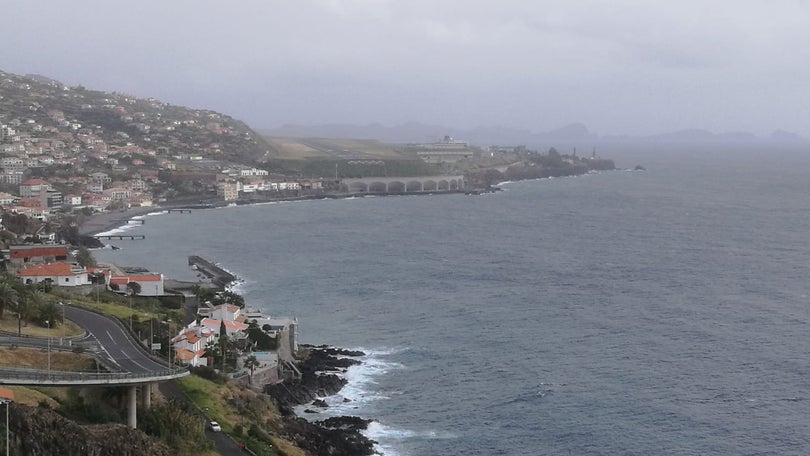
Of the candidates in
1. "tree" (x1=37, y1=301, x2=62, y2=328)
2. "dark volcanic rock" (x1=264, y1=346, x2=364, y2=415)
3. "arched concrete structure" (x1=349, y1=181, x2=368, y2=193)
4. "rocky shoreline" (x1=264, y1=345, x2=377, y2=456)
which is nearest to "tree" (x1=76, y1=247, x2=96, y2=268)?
"rocky shoreline" (x1=264, y1=345, x2=377, y2=456)

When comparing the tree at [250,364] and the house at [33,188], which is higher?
the house at [33,188]

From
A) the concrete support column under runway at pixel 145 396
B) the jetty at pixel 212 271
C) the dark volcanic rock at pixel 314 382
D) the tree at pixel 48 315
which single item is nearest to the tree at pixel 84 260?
the jetty at pixel 212 271

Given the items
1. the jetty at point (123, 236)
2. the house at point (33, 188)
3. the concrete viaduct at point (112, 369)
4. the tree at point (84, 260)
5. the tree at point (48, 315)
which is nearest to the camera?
the concrete viaduct at point (112, 369)

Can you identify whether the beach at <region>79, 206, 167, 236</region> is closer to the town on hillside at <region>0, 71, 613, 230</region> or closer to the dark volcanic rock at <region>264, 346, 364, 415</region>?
the town on hillside at <region>0, 71, 613, 230</region>

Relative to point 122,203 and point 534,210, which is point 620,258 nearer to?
point 534,210

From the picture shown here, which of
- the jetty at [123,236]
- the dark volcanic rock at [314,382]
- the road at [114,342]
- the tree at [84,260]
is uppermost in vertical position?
the road at [114,342]

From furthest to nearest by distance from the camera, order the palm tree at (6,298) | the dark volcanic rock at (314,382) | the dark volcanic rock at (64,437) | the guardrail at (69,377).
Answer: the dark volcanic rock at (314,382) → the palm tree at (6,298) → the guardrail at (69,377) → the dark volcanic rock at (64,437)

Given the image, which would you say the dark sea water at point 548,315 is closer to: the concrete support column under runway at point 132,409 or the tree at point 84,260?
the tree at point 84,260
